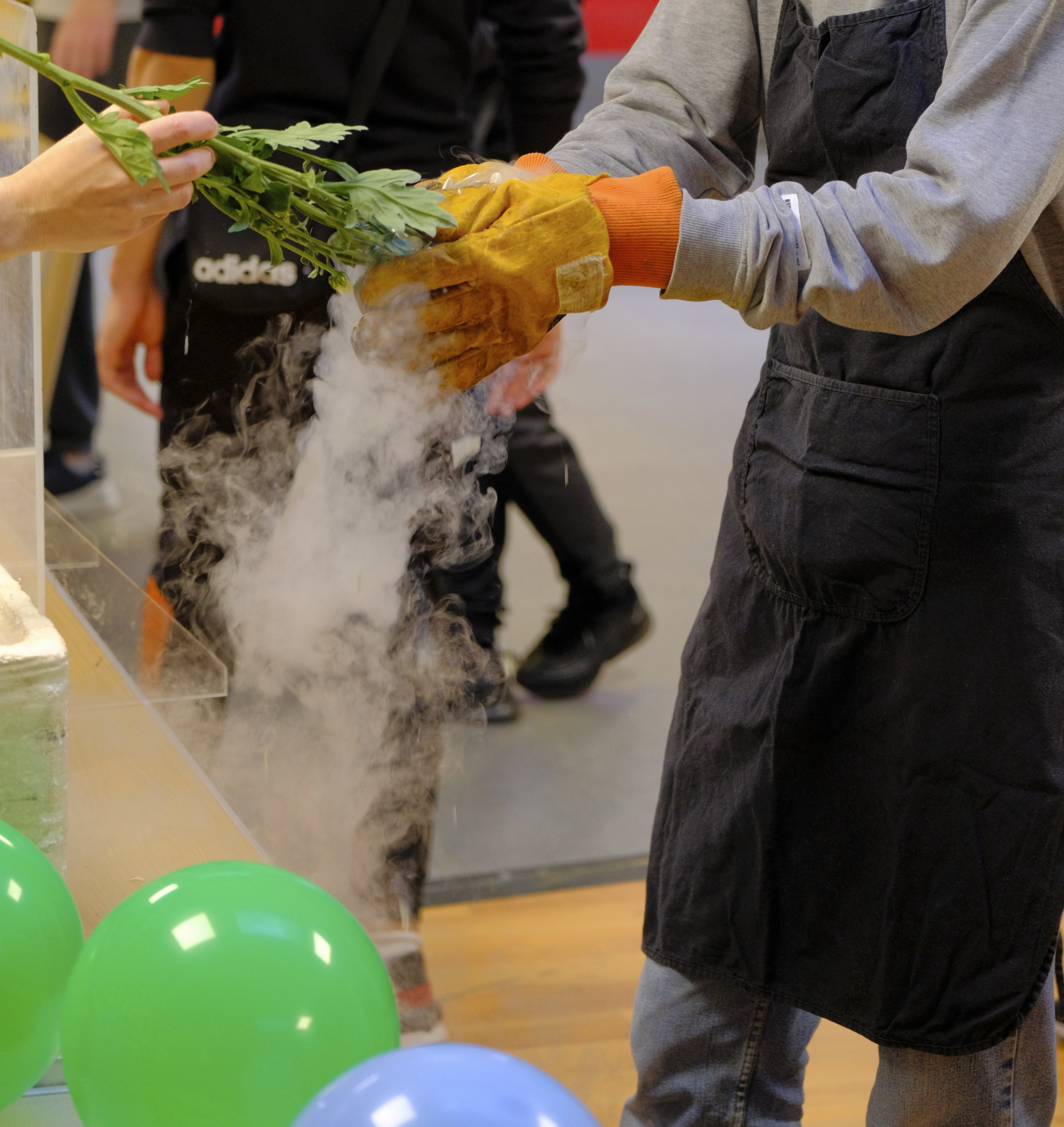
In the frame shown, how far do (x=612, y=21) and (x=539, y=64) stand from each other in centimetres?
343

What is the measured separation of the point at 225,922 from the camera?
830 mm

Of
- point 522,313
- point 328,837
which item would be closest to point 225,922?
point 522,313

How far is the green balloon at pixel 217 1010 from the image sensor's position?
31.2 inches

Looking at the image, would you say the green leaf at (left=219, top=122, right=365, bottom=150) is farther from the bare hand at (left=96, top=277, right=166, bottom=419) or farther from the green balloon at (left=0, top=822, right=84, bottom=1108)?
the bare hand at (left=96, top=277, right=166, bottom=419)

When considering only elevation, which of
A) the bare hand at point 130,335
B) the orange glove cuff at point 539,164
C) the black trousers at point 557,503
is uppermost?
the orange glove cuff at point 539,164

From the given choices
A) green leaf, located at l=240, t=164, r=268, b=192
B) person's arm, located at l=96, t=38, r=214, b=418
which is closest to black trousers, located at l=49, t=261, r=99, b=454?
person's arm, located at l=96, t=38, r=214, b=418

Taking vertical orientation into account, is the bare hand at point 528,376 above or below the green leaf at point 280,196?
below

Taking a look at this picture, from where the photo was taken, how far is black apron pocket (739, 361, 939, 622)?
1125 millimetres

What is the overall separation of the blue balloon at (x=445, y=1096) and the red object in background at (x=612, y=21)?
16.4 ft

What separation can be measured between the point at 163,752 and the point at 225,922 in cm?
56

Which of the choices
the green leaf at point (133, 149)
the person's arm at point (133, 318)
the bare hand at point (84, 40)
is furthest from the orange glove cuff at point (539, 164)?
the bare hand at point (84, 40)

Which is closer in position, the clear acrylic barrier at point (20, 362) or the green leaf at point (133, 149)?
the green leaf at point (133, 149)

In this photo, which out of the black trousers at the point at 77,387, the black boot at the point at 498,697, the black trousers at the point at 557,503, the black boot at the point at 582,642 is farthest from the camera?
the black trousers at the point at 77,387

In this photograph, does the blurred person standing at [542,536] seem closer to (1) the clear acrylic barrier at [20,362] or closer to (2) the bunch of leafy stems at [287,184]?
(2) the bunch of leafy stems at [287,184]
